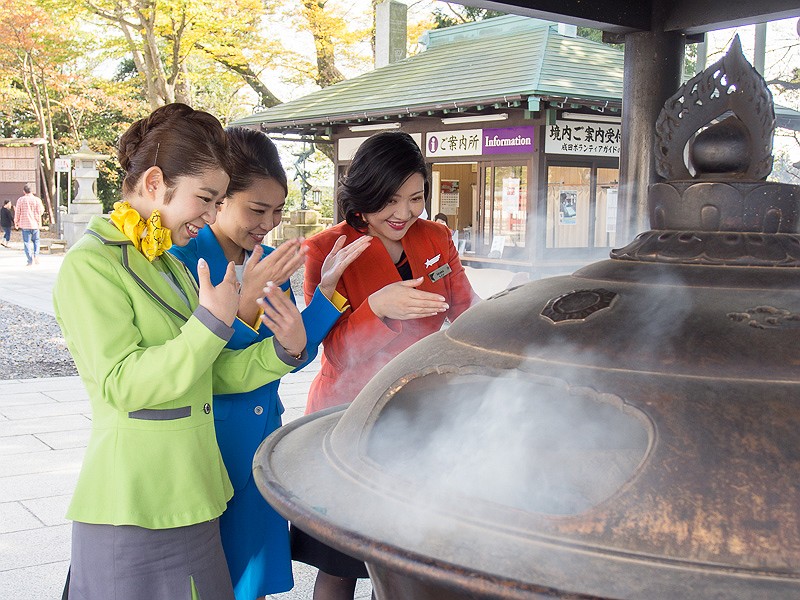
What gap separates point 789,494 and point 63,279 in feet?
4.24

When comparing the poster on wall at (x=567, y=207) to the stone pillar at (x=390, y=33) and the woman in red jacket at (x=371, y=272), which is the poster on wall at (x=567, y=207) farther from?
the woman in red jacket at (x=371, y=272)

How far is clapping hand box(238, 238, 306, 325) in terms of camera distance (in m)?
1.87

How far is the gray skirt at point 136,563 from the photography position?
1575 millimetres

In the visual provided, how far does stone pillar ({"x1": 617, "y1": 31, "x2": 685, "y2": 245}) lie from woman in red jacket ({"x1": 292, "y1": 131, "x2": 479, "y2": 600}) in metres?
1.08

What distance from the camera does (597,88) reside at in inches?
367

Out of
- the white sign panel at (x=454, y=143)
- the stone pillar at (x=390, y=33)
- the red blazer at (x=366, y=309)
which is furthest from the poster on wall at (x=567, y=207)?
the red blazer at (x=366, y=309)

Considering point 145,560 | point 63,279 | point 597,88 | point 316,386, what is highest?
point 597,88

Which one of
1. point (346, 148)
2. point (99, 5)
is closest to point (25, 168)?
point (99, 5)

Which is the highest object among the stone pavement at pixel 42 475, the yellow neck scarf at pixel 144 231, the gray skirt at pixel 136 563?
the yellow neck scarf at pixel 144 231

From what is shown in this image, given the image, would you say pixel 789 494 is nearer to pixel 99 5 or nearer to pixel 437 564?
pixel 437 564

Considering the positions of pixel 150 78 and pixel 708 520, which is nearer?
pixel 708 520

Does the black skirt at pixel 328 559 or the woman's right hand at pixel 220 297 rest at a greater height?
the woman's right hand at pixel 220 297

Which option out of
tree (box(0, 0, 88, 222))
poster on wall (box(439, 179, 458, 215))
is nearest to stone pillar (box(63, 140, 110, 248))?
tree (box(0, 0, 88, 222))

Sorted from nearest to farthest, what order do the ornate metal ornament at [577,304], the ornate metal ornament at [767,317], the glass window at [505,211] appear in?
the ornate metal ornament at [767,317], the ornate metal ornament at [577,304], the glass window at [505,211]
